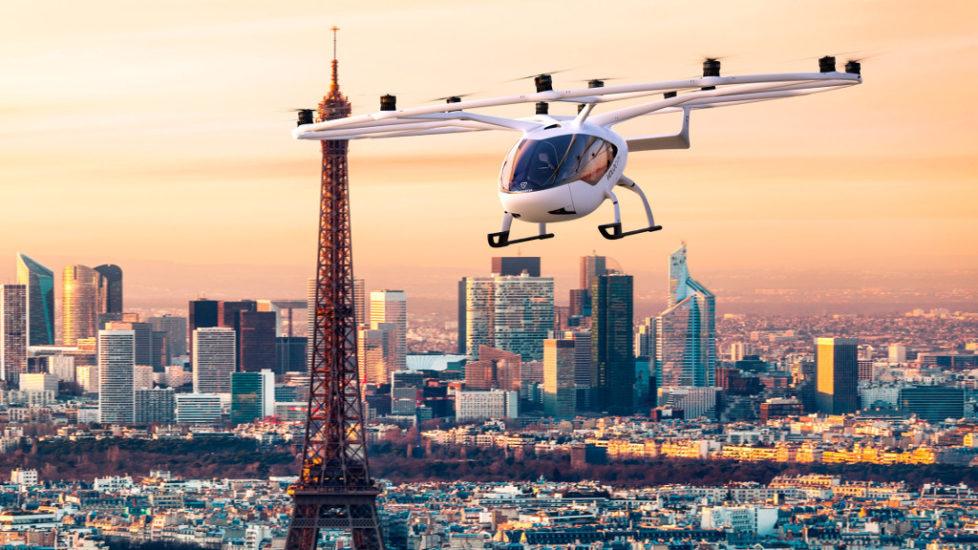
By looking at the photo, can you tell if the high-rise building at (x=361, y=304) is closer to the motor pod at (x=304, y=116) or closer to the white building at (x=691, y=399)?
the white building at (x=691, y=399)

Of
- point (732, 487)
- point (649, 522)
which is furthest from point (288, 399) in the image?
point (649, 522)

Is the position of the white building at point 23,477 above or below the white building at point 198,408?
below

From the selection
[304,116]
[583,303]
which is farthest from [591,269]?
[304,116]

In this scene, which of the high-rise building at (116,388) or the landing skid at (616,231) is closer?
the landing skid at (616,231)

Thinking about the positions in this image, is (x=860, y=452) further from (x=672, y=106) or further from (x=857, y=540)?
(x=672, y=106)

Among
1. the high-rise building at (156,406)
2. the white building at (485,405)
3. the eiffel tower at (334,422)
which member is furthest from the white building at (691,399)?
the eiffel tower at (334,422)

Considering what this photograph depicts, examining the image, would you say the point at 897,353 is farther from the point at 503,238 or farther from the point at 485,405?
the point at 503,238
